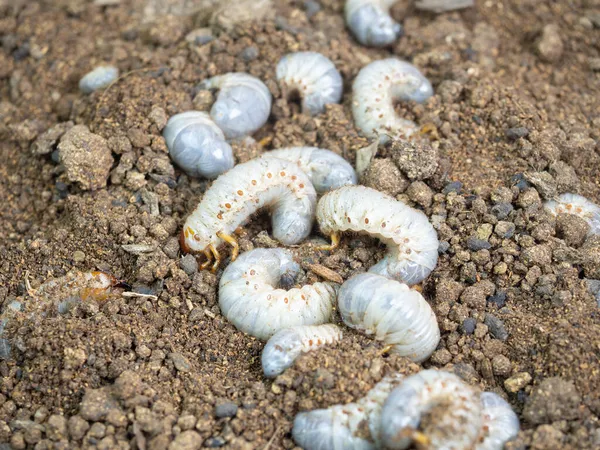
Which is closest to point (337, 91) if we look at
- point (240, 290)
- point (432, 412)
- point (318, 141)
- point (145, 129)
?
point (318, 141)

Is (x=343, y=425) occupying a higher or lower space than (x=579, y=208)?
lower

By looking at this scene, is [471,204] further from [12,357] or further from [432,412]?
[12,357]

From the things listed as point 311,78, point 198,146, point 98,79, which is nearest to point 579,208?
point 311,78

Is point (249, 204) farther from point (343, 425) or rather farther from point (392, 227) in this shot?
point (343, 425)

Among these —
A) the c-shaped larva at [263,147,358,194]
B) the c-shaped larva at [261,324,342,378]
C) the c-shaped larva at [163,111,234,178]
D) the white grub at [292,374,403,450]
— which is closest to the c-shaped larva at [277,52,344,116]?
the c-shaped larva at [263,147,358,194]

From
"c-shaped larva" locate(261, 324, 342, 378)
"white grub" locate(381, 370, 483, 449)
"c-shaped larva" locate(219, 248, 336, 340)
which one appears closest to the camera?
"white grub" locate(381, 370, 483, 449)

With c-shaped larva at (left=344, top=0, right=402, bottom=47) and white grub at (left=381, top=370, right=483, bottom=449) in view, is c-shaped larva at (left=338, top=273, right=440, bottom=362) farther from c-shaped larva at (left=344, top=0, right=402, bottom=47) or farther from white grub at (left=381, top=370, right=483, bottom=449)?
c-shaped larva at (left=344, top=0, right=402, bottom=47)
